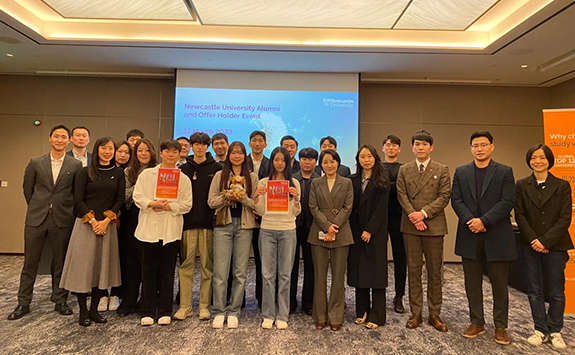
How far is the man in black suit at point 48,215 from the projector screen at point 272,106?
2640mm

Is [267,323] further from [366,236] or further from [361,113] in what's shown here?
[361,113]

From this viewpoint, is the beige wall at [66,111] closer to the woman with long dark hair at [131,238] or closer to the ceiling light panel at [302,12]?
the ceiling light panel at [302,12]

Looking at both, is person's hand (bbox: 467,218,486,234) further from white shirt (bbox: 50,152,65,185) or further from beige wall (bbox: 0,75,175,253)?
beige wall (bbox: 0,75,175,253)

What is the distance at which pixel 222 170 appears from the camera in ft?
9.22

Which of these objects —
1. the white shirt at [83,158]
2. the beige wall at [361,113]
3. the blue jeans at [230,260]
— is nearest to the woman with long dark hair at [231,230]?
the blue jeans at [230,260]

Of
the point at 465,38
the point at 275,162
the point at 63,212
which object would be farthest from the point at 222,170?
the point at 465,38

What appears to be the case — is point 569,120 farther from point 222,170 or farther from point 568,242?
point 222,170

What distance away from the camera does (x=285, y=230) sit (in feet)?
9.00

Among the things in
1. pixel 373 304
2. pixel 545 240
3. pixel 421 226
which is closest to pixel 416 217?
pixel 421 226

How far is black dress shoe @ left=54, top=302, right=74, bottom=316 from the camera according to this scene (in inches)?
117

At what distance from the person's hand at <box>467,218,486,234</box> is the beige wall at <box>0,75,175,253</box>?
527 centimetres

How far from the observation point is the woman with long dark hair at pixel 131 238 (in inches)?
116

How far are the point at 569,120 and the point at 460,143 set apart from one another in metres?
3.16

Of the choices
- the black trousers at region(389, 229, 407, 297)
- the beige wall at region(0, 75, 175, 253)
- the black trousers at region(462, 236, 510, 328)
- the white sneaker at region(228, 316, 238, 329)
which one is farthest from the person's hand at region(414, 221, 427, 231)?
the beige wall at region(0, 75, 175, 253)
